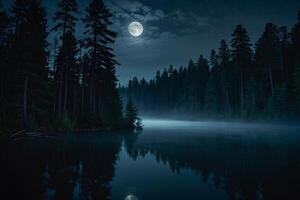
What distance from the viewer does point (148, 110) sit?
124m

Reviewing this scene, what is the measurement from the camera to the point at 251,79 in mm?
46906

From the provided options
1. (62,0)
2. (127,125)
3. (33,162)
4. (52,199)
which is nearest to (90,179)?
(52,199)

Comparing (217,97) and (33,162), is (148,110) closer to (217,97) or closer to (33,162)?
(217,97)

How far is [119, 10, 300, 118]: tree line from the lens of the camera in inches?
1564

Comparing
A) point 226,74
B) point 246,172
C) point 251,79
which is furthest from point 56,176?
point 226,74

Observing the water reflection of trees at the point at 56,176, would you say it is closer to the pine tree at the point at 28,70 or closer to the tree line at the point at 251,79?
the pine tree at the point at 28,70

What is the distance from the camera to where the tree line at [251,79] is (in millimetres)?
39719

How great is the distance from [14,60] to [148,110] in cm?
10397

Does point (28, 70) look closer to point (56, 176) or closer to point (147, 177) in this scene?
point (56, 176)

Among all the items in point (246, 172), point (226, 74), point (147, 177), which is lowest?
point (147, 177)

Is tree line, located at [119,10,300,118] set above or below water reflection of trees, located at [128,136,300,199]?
above

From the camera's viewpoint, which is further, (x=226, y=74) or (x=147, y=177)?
(x=226, y=74)

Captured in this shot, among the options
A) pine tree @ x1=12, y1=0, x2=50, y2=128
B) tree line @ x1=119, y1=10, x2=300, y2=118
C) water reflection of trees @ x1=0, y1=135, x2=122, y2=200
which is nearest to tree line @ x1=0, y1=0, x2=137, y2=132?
pine tree @ x1=12, y1=0, x2=50, y2=128

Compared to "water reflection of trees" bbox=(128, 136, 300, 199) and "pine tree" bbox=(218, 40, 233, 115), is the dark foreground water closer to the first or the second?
"water reflection of trees" bbox=(128, 136, 300, 199)
